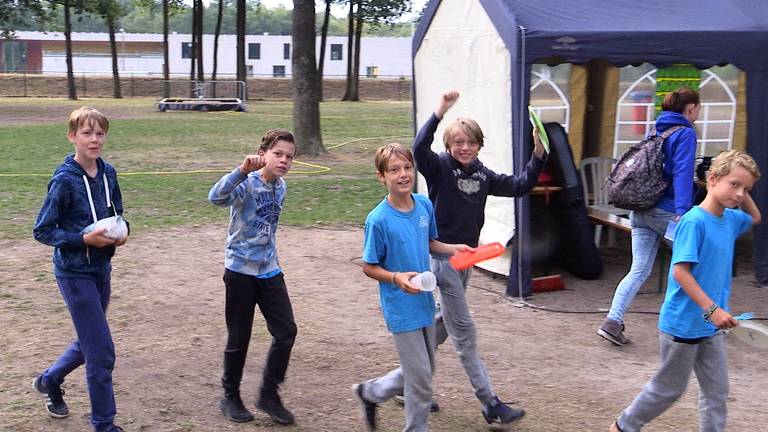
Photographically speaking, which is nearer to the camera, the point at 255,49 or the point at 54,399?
the point at 54,399

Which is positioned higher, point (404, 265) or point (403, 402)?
point (404, 265)

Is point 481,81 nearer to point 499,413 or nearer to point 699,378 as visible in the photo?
point 499,413

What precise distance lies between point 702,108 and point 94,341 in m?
7.45

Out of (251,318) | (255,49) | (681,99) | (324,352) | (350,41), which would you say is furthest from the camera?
(255,49)

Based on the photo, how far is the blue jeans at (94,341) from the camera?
424cm

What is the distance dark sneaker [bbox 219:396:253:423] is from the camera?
475 cm

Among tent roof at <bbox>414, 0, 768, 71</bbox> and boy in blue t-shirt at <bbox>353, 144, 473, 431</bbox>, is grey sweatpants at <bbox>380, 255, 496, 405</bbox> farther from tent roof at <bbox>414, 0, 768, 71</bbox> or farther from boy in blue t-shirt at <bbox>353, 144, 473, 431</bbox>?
tent roof at <bbox>414, 0, 768, 71</bbox>

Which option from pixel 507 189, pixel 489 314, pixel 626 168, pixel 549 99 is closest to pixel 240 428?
pixel 507 189

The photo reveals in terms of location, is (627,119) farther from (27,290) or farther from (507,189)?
(27,290)

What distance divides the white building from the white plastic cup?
8031 cm

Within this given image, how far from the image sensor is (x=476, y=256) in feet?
13.2

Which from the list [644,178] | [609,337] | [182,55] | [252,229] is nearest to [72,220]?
[252,229]

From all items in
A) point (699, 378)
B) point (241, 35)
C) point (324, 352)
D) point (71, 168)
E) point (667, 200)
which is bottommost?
point (324, 352)

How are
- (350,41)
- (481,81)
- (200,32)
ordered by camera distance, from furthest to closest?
(350,41) → (200,32) → (481,81)
